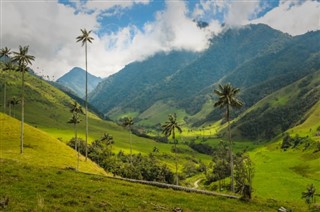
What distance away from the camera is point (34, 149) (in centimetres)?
11225

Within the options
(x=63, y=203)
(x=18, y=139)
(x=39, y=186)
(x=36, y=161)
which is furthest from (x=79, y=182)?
(x=18, y=139)

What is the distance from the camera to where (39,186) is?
42.4m

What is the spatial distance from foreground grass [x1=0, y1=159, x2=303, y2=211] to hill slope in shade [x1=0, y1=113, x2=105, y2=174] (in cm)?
4609

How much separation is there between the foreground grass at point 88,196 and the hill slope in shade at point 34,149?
151 ft

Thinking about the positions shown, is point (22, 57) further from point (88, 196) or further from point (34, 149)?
point (88, 196)

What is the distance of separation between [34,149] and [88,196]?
79.6m

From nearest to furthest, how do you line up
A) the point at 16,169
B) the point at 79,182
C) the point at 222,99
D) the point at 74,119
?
the point at 79,182 → the point at 16,169 → the point at 222,99 → the point at 74,119

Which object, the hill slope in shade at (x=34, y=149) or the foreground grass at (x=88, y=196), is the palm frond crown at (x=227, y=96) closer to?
the hill slope in shade at (x=34, y=149)

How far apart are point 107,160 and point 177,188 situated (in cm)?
12879

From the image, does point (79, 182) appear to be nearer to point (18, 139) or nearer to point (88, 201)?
point (88, 201)

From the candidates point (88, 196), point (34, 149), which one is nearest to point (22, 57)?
point (34, 149)

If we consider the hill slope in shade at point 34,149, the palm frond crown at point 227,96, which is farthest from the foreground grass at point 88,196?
the palm frond crown at point 227,96

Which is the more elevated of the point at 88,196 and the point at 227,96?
the point at 227,96

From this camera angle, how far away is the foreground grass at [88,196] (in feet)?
113
